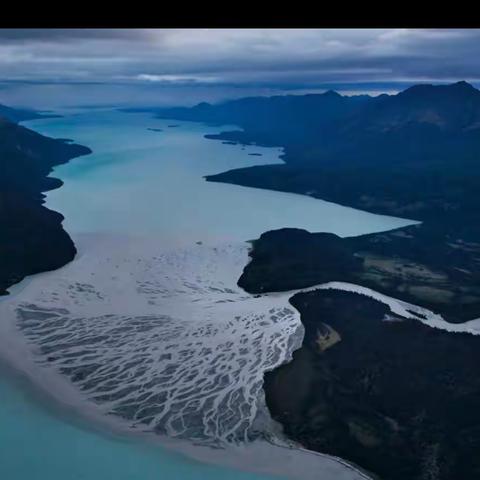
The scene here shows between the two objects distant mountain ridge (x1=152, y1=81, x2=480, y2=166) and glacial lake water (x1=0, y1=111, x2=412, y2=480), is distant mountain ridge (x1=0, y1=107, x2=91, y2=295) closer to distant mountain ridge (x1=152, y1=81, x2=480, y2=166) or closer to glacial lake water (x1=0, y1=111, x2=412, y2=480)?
glacial lake water (x1=0, y1=111, x2=412, y2=480)

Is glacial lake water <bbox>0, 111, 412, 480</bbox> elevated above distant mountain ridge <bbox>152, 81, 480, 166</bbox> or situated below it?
below

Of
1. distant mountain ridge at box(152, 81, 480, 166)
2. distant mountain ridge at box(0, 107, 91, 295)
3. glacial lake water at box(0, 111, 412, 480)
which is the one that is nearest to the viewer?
glacial lake water at box(0, 111, 412, 480)

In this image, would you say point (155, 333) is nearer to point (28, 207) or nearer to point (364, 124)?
point (28, 207)

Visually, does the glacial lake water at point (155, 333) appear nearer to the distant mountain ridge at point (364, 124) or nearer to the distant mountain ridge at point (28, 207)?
the distant mountain ridge at point (28, 207)

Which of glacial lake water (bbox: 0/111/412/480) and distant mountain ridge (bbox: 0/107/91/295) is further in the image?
distant mountain ridge (bbox: 0/107/91/295)

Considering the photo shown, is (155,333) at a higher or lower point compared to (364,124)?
lower

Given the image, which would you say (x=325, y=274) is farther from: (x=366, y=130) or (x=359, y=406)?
(x=366, y=130)

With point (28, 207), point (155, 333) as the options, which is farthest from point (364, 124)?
point (155, 333)

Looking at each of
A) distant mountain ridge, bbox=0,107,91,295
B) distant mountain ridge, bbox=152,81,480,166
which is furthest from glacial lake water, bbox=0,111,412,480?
distant mountain ridge, bbox=152,81,480,166

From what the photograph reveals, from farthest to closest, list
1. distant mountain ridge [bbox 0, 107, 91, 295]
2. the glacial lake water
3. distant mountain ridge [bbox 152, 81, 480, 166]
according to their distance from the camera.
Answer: distant mountain ridge [bbox 152, 81, 480, 166], distant mountain ridge [bbox 0, 107, 91, 295], the glacial lake water
